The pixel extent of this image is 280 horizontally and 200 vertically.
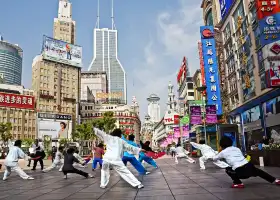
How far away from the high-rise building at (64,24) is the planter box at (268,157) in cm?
10964

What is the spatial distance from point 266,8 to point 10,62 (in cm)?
18379

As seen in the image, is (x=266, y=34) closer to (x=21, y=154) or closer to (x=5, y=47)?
(x=21, y=154)

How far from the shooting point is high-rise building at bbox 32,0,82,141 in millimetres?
94250

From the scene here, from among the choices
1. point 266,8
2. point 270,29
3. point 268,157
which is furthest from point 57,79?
point 268,157

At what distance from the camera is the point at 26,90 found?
9775 cm

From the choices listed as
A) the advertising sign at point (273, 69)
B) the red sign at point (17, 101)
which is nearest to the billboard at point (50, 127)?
the red sign at point (17, 101)

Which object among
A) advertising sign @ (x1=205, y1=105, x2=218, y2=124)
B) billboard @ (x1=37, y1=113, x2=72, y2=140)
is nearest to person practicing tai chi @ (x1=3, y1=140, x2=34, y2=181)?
advertising sign @ (x1=205, y1=105, x2=218, y2=124)

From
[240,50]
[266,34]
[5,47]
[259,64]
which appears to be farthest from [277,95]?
[5,47]

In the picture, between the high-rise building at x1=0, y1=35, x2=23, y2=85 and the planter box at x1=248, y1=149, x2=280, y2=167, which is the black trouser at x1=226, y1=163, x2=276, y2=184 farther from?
the high-rise building at x1=0, y1=35, x2=23, y2=85

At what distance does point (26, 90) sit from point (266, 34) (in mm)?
91182

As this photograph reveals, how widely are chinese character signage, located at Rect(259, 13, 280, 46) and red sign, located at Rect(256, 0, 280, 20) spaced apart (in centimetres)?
45

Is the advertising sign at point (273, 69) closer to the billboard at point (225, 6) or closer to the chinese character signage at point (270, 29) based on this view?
the chinese character signage at point (270, 29)

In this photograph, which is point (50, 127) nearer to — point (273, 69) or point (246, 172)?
point (273, 69)

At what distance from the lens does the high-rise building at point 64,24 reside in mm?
116000
